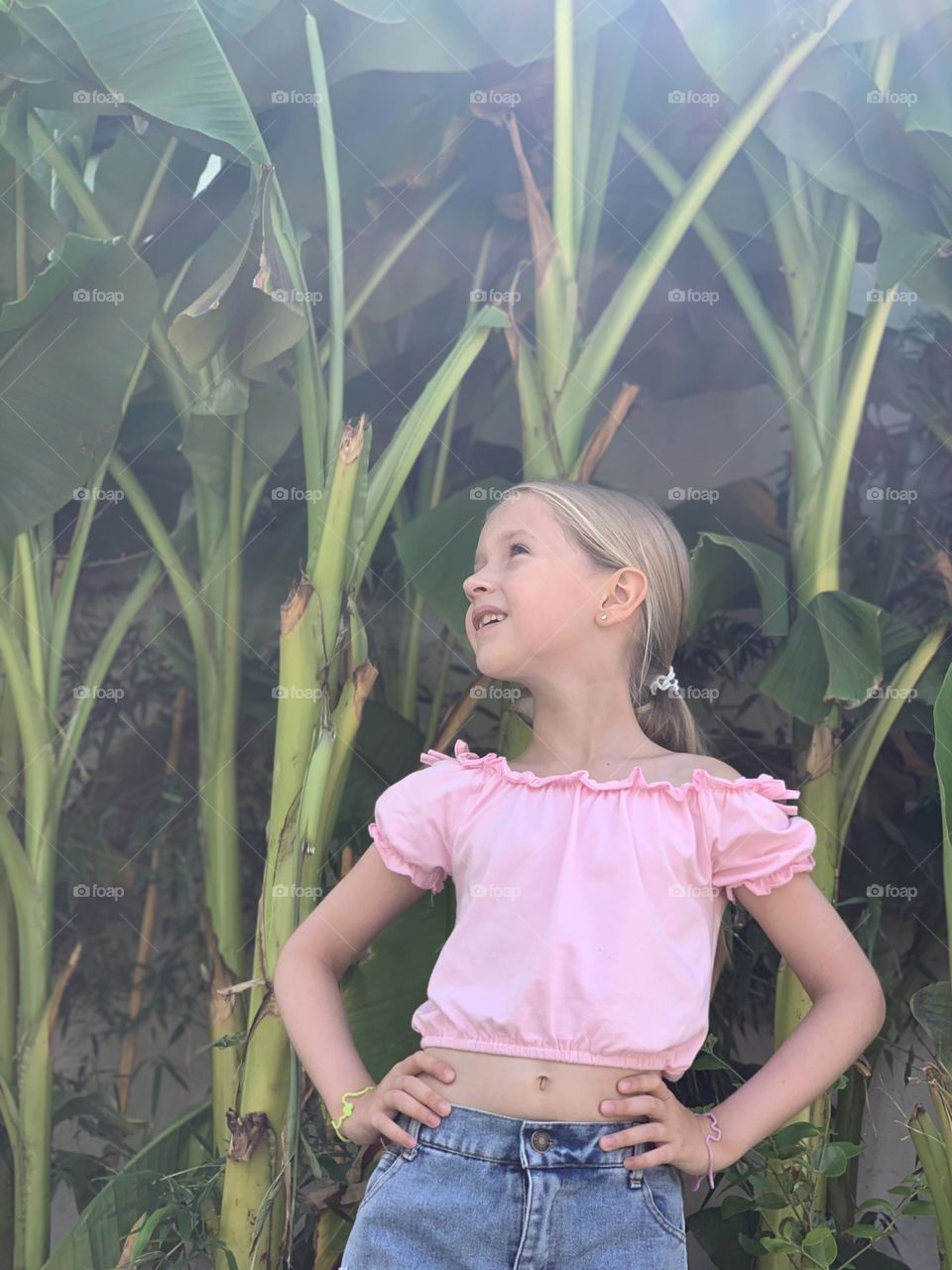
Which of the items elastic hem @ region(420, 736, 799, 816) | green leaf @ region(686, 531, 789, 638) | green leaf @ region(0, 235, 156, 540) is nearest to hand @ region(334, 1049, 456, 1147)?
elastic hem @ region(420, 736, 799, 816)

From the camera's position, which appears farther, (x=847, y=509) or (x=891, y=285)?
(x=847, y=509)

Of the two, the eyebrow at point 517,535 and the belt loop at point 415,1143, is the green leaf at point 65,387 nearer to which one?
the eyebrow at point 517,535

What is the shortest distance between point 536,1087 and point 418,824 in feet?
0.77

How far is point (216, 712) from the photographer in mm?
1490

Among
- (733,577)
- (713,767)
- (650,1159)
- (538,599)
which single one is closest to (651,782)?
(713,767)

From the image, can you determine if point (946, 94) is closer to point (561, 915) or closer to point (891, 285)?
point (891, 285)

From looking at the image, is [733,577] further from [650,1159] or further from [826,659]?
[650,1159]

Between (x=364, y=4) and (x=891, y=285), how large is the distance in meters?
0.62

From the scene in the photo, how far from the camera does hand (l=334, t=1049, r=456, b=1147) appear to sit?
2.97 feet

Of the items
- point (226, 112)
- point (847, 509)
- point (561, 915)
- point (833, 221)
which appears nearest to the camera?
point (561, 915)

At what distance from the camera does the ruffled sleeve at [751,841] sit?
37.6 inches

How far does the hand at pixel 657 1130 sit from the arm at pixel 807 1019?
0.06 feet

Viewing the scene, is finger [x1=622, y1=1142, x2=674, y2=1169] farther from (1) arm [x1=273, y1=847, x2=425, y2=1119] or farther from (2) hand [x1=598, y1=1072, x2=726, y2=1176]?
(1) arm [x1=273, y1=847, x2=425, y2=1119]

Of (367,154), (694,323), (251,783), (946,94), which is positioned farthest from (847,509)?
(251,783)
